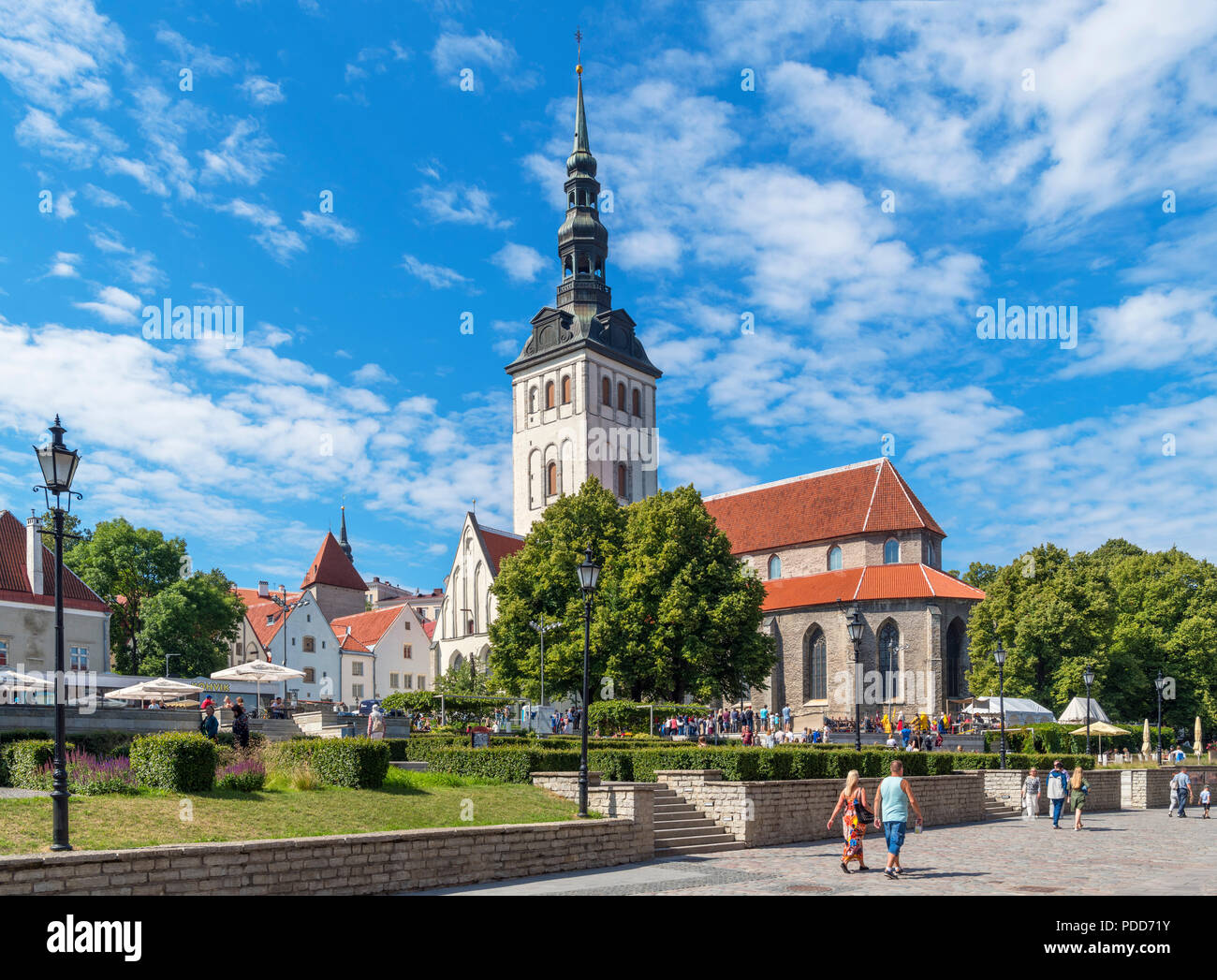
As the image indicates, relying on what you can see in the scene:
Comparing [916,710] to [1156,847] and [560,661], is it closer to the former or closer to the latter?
[560,661]

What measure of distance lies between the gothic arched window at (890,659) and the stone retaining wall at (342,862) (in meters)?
45.3

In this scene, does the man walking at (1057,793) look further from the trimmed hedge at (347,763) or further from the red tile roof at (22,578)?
the red tile roof at (22,578)

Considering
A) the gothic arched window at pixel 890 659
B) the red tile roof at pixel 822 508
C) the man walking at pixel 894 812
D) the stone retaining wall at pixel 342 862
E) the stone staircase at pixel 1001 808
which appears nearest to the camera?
the stone retaining wall at pixel 342 862

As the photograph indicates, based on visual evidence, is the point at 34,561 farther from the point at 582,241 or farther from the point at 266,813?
the point at 582,241

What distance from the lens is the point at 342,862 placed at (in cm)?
1279

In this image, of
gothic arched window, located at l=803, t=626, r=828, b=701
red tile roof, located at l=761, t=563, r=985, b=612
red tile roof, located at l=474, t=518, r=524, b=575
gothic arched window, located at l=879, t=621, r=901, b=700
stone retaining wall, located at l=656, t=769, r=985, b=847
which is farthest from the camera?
red tile roof, located at l=474, t=518, r=524, b=575

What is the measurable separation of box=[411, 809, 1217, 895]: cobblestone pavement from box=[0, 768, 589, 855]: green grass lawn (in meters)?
2.08

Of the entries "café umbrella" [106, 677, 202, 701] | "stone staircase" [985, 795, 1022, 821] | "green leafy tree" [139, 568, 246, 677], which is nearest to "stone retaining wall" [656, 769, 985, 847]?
"stone staircase" [985, 795, 1022, 821]

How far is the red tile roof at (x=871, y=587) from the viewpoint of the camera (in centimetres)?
6006

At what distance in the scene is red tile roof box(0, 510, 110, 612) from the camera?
42.7 meters

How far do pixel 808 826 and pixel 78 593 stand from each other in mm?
36727

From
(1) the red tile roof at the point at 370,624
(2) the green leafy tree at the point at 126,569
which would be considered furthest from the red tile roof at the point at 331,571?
(2) the green leafy tree at the point at 126,569

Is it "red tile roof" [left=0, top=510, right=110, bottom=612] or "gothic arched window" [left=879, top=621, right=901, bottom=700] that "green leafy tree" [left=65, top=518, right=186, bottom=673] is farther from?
"gothic arched window" [left=879, top=621, right=901, bottom=700]
